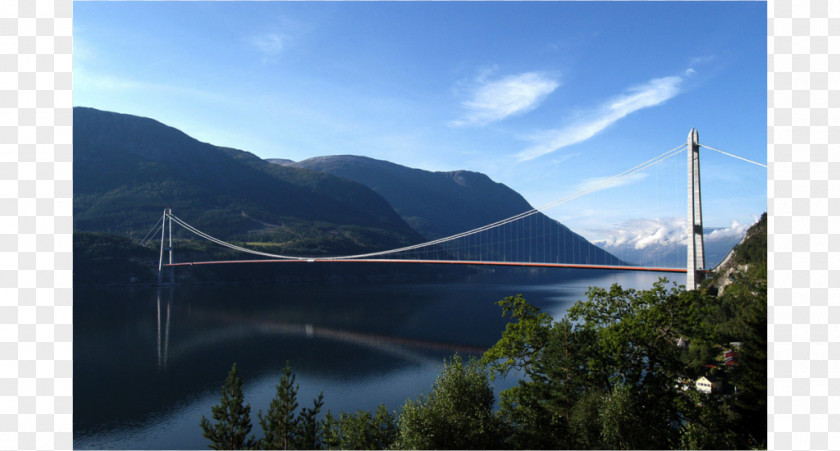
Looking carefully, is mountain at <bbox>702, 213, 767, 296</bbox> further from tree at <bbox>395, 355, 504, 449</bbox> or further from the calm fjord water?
tree at <bbox>395, 355, 504, 449</bbox>

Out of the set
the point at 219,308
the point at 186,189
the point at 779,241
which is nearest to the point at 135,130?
the point at 186,189

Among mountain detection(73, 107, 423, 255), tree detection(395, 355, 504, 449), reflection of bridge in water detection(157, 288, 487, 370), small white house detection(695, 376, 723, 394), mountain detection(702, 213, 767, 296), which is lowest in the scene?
reflection of bridge in water detection(157, 288, 487, 370)

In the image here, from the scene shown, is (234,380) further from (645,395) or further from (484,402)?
(645,395)

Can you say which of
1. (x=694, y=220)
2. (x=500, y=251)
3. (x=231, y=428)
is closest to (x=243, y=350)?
(x=231, y=428)

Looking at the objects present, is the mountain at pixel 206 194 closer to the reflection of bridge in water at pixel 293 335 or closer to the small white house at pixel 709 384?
the reflection of bridge in water at pixel 293 335

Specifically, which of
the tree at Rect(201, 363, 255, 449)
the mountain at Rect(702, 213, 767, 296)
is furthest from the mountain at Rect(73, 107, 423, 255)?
the tree at Rect(201, 363, 255, 449)

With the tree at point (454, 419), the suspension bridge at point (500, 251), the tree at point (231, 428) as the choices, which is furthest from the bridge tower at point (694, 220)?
the tree at point (231, 428)

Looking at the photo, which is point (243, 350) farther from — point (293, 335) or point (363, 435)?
point (363, 435)
